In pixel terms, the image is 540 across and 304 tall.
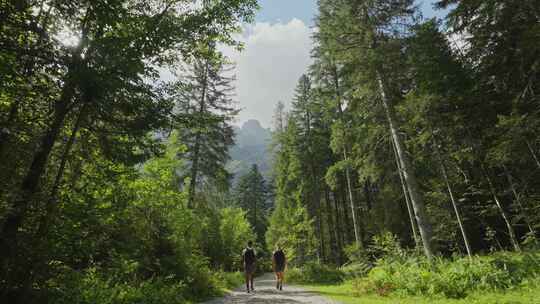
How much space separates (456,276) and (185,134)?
15.5m

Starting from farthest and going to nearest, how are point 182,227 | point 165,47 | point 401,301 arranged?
1. point 182,227
2. point 401,301
3. point 165,47

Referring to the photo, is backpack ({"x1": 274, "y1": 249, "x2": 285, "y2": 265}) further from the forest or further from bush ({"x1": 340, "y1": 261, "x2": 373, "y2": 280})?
bush ({"x1": 340, "y1": 261, "x2": 373, "y2": 280})

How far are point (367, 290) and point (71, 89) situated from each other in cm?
995

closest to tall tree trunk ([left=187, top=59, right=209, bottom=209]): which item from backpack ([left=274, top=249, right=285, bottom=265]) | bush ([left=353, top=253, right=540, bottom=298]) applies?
backpack ([left=274, top=249, right=285, bottom=265])

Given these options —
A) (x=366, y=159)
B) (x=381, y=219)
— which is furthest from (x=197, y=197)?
(x=381, y=219)

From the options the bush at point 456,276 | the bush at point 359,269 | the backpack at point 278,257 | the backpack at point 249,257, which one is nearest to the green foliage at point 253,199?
the bush at point 359,269

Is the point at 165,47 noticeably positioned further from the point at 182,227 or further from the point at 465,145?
the point at 465,145

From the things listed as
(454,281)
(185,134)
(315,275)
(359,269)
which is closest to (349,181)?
(359,269)

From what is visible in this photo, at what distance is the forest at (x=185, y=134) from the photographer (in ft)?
16.0

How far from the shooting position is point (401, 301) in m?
7.41

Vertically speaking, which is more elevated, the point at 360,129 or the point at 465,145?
the point at 360,129

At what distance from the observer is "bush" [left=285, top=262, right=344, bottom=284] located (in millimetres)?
15594

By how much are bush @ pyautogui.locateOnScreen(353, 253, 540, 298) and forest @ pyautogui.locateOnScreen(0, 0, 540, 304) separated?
4 cm

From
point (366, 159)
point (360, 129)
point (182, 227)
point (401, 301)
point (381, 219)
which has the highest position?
point (360, 129)
